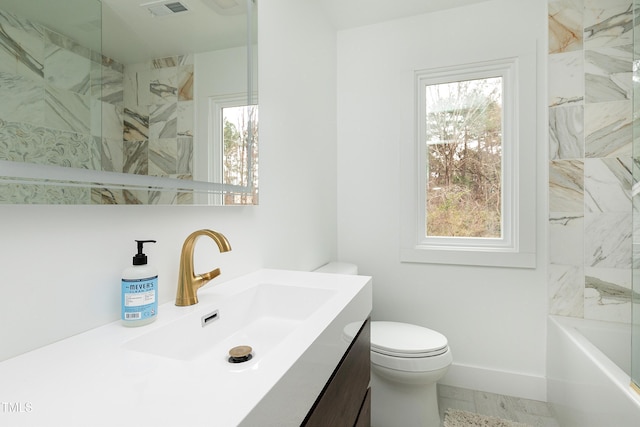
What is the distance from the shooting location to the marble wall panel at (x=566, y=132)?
1.78 metres

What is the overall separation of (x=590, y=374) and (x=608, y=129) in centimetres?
123

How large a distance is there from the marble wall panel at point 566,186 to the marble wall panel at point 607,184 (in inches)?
1.0

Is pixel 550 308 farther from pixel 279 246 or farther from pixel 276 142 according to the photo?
pixel 276 142

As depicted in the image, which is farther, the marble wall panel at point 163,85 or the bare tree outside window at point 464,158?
the bare tree outside window at point 464,158

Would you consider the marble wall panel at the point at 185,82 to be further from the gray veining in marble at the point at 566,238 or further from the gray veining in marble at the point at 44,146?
the gray veining in marble at the point at 566,238

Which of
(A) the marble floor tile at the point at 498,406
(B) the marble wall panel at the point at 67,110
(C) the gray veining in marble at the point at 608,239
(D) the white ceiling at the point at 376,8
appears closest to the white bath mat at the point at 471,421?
(A) the marble floor tile at the point at 498,406

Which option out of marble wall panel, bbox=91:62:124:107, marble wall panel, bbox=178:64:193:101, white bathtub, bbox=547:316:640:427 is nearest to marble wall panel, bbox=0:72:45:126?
marble wall panel, bbox=91:62:124:107

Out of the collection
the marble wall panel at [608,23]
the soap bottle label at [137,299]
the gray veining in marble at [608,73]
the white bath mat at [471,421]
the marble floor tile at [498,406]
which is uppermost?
the marble wall panel at [608,23]

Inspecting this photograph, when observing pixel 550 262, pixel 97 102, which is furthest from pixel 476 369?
pixel 97 102

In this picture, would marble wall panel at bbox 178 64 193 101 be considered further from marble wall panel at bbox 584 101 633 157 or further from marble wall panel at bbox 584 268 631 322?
marble wall panel at bbox 584 268 631 322

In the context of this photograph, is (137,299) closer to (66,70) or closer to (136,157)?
(136,157)

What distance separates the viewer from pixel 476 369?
6.46 feet

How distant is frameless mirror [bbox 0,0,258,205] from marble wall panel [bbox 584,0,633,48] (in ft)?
5.91

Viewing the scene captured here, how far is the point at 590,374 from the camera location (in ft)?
4.52
